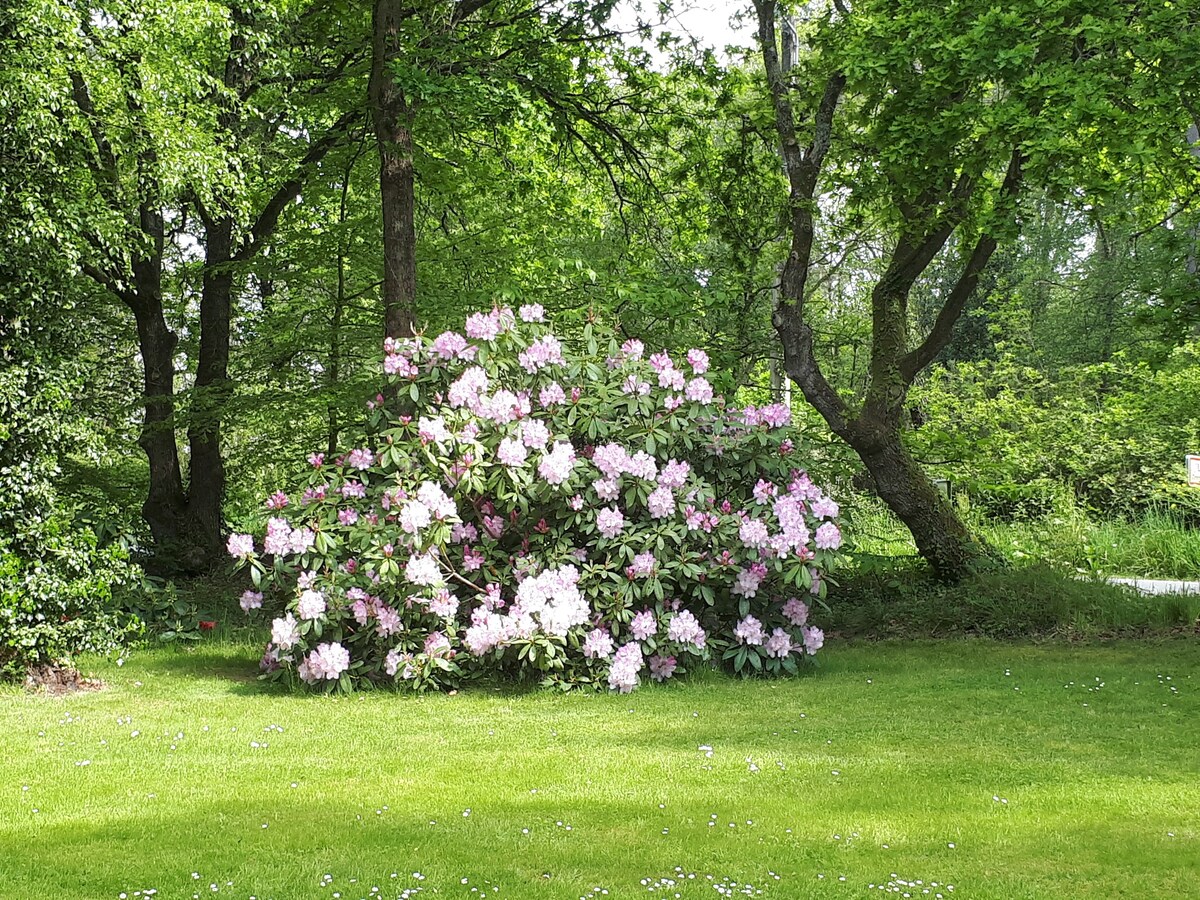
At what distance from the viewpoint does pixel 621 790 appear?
5062 millimetres

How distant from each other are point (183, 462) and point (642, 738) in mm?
15517

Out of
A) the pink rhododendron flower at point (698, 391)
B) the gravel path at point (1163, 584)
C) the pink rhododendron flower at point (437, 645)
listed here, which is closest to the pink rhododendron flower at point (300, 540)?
the pink rhododendron flower at point (437, 645)

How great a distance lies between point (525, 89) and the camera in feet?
34.2

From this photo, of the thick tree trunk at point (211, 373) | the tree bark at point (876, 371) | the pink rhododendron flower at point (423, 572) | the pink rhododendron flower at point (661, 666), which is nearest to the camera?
the pink rhododendron flower at point (423, 572)

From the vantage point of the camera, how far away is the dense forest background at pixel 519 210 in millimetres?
8008

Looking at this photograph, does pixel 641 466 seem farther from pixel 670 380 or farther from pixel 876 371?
pixel 876 371

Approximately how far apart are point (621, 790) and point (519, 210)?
1080 cm

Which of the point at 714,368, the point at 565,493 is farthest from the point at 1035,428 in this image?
the point at 565,493

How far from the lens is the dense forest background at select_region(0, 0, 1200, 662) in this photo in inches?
315

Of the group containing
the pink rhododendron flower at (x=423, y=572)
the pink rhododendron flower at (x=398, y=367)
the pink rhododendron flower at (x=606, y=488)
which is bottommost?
the pink rhododendron flower at (x=423, y=572)

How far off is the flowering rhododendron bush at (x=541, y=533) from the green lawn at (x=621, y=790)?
1.26 ft

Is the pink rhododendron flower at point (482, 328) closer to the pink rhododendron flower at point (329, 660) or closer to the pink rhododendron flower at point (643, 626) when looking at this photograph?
the pink rhododendron flower at point (643, 626)

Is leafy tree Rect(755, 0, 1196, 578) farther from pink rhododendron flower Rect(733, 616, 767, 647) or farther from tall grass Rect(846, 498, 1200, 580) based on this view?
pink rhododendron flower Rect(733, 616, 767, 647)

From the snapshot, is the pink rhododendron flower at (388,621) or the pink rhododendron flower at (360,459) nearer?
the pink rhododendron flower at (388,621)
